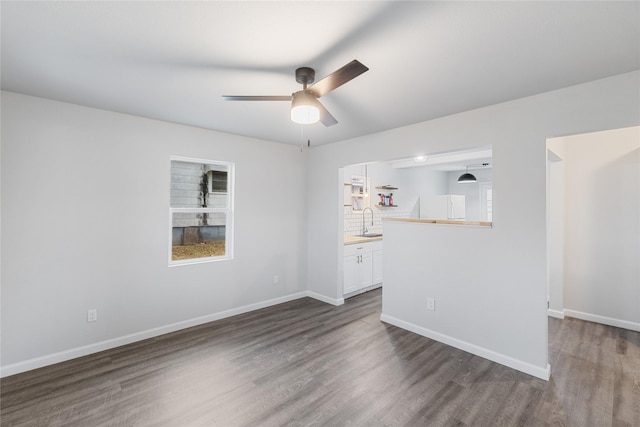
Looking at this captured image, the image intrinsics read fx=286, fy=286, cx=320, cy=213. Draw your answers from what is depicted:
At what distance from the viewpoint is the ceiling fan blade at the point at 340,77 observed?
159 centimetres

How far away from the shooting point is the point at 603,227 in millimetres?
3688

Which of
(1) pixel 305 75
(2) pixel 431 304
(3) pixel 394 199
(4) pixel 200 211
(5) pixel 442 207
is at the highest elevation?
(1) pixel 305 75

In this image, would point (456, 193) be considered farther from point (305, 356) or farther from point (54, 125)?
point (54, 125)

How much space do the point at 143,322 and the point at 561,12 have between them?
14.4 feet

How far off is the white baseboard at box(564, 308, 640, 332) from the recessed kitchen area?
1.65 m

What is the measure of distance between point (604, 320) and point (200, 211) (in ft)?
17.7

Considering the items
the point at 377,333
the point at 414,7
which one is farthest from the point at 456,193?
the point at 414,7

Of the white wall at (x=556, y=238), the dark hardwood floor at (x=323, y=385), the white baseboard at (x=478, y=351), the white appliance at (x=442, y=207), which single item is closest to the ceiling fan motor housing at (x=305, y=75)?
the dark hardwood floor at (x=323, y=385)

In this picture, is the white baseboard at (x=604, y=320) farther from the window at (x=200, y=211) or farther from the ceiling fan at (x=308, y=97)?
the window at (x=200, y=211)

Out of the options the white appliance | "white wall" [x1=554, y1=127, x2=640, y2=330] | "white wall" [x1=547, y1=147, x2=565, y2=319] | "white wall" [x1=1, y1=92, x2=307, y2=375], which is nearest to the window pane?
"white wall" [x1=1, y1=92, x2=307, y2=375]

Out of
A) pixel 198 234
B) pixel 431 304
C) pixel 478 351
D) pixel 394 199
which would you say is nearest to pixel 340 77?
pixel 431 304

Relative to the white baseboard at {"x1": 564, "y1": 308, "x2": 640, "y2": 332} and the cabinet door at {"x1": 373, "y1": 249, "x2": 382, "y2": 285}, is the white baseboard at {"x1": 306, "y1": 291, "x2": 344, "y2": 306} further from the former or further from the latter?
the white baseboard at {"x1": 564, "y1": 308, "x2": 640, "y2": 332}

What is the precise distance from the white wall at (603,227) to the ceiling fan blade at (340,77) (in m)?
3.53

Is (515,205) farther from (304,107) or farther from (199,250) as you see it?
(199,250)
